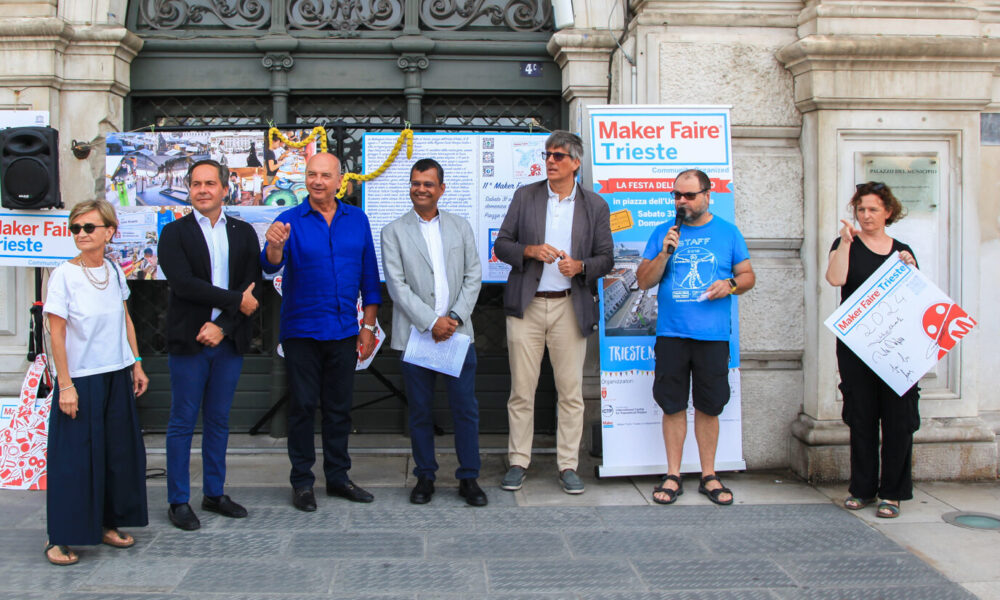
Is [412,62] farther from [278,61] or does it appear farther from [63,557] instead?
[63,557]

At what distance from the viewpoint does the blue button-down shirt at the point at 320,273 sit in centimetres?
473

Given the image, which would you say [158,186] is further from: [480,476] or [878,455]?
[878,455]

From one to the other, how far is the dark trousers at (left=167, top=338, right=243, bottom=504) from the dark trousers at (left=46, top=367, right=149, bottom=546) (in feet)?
0.93

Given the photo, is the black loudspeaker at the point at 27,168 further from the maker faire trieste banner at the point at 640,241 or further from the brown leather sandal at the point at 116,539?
the maker faire trieste banner at the point at 640,241

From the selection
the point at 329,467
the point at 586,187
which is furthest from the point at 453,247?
the point at 329,467

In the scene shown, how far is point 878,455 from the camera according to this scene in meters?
4.93

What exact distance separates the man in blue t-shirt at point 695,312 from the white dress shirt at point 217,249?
2307 mm

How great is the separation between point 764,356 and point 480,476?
6.56 ft

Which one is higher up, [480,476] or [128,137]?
[128,137]

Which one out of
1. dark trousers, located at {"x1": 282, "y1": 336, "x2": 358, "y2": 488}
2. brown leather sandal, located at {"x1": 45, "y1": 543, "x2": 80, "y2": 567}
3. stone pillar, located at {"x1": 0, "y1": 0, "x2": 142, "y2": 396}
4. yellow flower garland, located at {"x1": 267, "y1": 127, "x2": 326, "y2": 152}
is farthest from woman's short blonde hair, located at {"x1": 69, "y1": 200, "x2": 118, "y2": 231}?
stone pillar, located at {"x1": 0, "y1": 0, "x2": 142, "y2": 396}

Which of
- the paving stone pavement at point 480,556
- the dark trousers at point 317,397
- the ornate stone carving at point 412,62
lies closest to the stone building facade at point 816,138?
the paving stone pavement at point 480,556

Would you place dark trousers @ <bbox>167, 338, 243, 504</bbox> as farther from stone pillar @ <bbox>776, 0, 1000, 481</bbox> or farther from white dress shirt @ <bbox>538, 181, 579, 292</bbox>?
stone pillar @ <bbox>776, 0, 1000, 481</bbox>

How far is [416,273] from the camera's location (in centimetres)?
488

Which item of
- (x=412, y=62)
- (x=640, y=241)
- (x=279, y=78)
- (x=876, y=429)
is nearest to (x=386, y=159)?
(x=412, y=62)
